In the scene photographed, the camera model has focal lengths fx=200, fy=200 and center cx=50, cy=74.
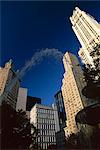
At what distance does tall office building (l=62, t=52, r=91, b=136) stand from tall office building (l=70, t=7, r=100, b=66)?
12280 mm

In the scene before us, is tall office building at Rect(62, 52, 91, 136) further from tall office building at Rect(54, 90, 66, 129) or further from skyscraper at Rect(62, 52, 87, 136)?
tall office building at Rect(54, 90, 66, 129)

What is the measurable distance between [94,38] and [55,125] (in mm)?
65845

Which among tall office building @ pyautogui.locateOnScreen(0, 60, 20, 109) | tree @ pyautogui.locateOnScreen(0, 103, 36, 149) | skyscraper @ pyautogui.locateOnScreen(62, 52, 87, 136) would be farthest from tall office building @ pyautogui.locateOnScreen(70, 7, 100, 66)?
tree @ pyautogui.locateOnScreen(0, 103, 36, 149)

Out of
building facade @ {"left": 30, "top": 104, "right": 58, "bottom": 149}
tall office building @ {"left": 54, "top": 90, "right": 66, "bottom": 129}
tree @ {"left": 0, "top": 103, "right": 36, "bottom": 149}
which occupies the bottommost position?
tree @ {"left": 0, "top": 103, "right": 36, "bottom": 149}

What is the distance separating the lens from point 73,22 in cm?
14175

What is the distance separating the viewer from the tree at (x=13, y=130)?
2378cm

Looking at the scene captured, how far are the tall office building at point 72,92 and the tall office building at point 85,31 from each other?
40.3 feet

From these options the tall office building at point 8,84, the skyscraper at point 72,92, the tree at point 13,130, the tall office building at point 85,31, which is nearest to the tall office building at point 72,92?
the skyscraper at point 72,92

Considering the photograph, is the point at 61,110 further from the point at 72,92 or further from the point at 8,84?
the point at 8,84

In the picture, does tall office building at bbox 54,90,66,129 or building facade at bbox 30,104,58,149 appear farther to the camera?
tall office building at bbox 54,90,66,129

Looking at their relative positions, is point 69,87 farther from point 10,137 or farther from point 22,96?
point 10,137

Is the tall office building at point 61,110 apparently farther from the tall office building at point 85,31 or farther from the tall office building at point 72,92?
the tall office building at point 85,31

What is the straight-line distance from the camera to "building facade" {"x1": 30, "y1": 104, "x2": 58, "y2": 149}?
127 meters

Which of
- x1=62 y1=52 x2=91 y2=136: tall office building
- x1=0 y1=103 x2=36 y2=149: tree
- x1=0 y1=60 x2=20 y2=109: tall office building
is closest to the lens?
x1=0 y1=103 x2=36 y2=149: tree
